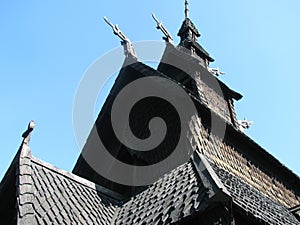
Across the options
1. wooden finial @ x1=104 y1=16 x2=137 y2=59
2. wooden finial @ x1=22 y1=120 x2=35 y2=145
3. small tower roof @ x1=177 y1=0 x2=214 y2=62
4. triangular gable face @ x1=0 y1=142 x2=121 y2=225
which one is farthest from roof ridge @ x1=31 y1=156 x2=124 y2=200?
small tower roof @ x1=177 y1=0 x2=214 y2=62

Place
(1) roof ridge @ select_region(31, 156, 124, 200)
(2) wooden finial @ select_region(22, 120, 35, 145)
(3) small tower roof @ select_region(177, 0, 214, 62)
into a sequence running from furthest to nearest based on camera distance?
(3) small tower roof @ select_region(177, 0, 214, 62) < (1) roof ridge @ select_region(31, 156, 124, 200) < (2) wooden finial @ select_region(22, 120, 35, 145)

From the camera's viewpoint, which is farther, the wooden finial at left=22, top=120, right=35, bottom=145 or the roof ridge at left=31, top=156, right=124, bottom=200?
the roof ridge at left=31, top=156, right=124, bottom=200

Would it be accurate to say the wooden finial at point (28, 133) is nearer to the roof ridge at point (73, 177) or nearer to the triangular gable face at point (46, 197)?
the triangular gable face at point (46, 197)

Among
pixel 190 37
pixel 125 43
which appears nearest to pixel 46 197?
pixel 125 43

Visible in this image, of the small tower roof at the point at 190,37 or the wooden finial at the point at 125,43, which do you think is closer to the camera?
the wooden finial at the point at 125,43

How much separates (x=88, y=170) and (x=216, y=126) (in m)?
3.76

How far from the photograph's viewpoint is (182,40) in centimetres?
1600

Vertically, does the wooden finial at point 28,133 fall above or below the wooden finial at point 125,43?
below

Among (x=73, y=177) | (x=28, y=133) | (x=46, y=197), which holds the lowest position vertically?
(x=46, y=197)

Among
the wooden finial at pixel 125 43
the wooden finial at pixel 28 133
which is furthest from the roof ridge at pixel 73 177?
the wooden finial at pixel 125 43

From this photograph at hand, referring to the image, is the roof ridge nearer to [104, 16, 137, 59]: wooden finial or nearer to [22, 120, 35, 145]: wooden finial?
[22, 120, 35, 145]: wooden finial

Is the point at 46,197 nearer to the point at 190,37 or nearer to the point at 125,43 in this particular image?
the point at 125,43

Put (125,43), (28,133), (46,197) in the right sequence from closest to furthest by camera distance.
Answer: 1. (46,197)
2. (28,133)
3. (125,43)

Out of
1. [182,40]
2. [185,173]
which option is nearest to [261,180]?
[185,173]
